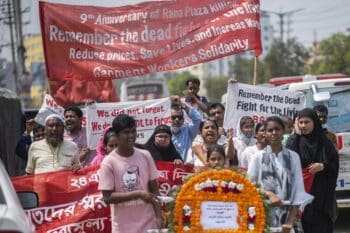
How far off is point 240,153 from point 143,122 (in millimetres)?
2427

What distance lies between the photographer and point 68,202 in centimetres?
837

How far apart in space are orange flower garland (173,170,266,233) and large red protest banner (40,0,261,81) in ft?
15.0

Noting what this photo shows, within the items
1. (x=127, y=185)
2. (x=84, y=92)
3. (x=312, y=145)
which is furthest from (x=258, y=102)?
(x=84, y=92)

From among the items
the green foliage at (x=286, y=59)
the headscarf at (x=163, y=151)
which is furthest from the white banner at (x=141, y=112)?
the green foliage at (x=286, y=59)

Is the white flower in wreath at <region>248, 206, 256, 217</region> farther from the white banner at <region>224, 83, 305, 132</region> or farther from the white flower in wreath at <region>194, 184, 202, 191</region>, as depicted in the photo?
the white banner at <region>224, 83, 305, 132</region>

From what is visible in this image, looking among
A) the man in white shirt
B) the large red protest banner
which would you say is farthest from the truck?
the man in white shirt

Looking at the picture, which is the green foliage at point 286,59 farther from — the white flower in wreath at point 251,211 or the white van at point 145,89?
the white flower in wreath at point 251,211

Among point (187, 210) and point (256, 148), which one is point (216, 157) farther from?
point (256, 148)

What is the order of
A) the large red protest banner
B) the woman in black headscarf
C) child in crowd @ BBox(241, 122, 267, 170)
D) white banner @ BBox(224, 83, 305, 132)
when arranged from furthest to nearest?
white banner @ BBox(224, 83, 305, 132), the large red protest banner, child in crowd @ BBox(241, 122, 267, 170), the woman in black headscarf

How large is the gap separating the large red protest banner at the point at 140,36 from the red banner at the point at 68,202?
2.74m

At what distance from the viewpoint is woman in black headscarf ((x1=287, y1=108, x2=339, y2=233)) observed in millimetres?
8031

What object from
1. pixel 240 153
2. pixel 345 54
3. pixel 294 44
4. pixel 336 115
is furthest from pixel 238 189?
pixel 294 44

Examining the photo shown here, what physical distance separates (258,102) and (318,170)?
3.50 m

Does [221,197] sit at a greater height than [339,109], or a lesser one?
lesser
